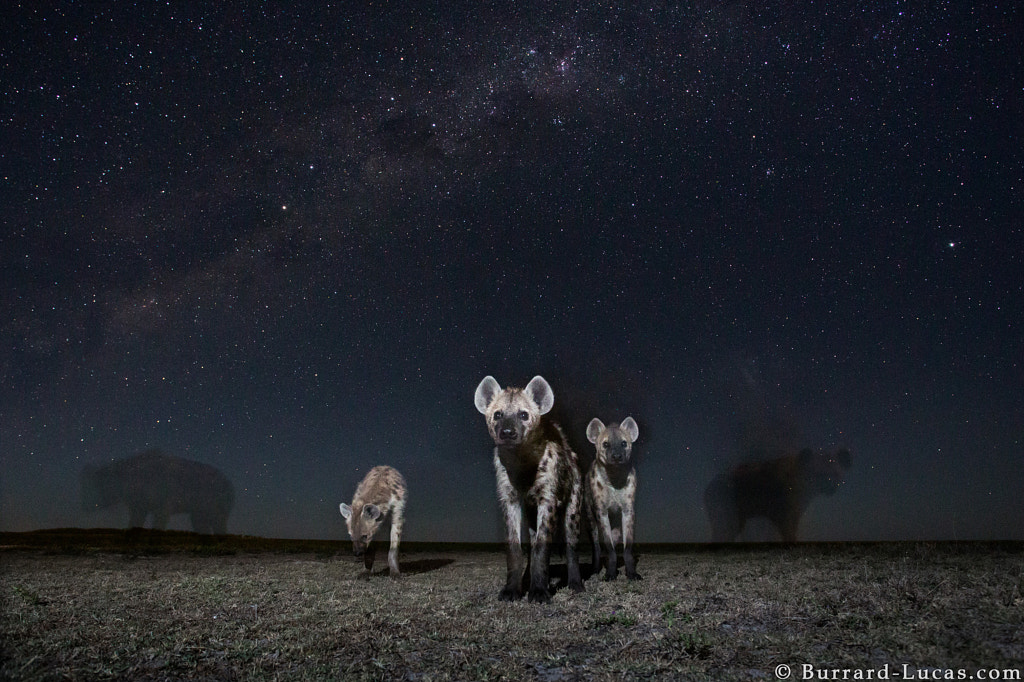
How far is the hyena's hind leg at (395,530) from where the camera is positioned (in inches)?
467

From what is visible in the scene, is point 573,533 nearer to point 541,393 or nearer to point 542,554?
point 542,554

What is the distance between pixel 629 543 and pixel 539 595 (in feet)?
11.2

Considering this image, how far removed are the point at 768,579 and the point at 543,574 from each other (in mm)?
3504

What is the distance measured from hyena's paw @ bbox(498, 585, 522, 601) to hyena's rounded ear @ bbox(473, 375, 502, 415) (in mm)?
2882

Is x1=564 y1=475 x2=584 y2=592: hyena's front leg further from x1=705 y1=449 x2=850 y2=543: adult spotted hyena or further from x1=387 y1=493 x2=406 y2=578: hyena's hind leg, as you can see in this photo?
x1=705 y1=449 x2=850 y2=543: adult spotted hyena

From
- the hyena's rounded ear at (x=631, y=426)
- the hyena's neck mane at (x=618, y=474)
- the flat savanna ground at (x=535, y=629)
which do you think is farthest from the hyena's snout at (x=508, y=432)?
the hyena's rounded ear at (x=631, y=426)

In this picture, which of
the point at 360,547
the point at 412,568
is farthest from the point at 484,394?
the point at 412,568

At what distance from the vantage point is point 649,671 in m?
4.41

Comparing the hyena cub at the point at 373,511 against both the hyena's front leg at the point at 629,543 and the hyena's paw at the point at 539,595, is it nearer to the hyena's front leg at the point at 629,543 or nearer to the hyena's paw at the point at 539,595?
the hyena's front leg at the point at 629,543

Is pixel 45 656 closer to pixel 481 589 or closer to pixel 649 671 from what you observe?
pixel 649 671

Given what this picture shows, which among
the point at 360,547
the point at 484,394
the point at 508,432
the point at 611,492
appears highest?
the point at 484,394

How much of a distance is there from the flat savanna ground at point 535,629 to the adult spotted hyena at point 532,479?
507 millimetres

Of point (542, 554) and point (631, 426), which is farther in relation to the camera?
point (631, 426)

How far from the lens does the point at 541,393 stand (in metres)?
9.69
